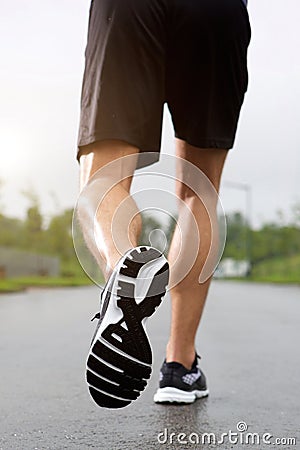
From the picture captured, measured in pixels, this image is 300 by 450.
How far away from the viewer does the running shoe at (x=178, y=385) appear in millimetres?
2635

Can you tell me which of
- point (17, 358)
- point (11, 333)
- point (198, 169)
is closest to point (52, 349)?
point (17, 358)

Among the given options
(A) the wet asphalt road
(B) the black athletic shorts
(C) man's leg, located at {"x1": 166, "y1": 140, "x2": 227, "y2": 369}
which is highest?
(B) the black athletic shorts

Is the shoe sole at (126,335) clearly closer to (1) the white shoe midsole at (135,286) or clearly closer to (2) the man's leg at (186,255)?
(1) the white shoe midsole at (135,286)

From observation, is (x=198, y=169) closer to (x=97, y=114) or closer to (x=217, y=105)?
(x=217, y=105)

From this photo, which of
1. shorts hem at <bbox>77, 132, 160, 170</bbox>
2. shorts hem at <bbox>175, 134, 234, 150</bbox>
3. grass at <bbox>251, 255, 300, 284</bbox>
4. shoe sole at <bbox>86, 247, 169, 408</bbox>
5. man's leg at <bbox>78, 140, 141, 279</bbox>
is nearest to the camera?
shoe sole at <bbox>86, 247, 169, 408</bbox>

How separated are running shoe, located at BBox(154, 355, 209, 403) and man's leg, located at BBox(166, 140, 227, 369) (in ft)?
0.09

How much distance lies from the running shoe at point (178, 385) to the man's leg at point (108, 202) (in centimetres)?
75

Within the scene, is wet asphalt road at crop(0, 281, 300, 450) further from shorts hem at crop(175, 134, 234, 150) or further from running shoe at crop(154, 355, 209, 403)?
shorts hem at crop(175, 134, 234, 150)

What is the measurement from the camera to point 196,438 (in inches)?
84.7

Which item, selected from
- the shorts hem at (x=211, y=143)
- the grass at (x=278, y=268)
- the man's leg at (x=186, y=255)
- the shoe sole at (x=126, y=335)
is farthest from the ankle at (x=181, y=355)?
the grass at (x=278, y=268)

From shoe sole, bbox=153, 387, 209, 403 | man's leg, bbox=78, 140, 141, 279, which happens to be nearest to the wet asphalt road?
shoe sole, bbox=153, 387, 209, 403

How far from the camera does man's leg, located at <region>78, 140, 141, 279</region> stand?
77.6 inches

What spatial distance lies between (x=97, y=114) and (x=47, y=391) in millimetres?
1161

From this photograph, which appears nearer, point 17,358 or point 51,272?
point 17,358
